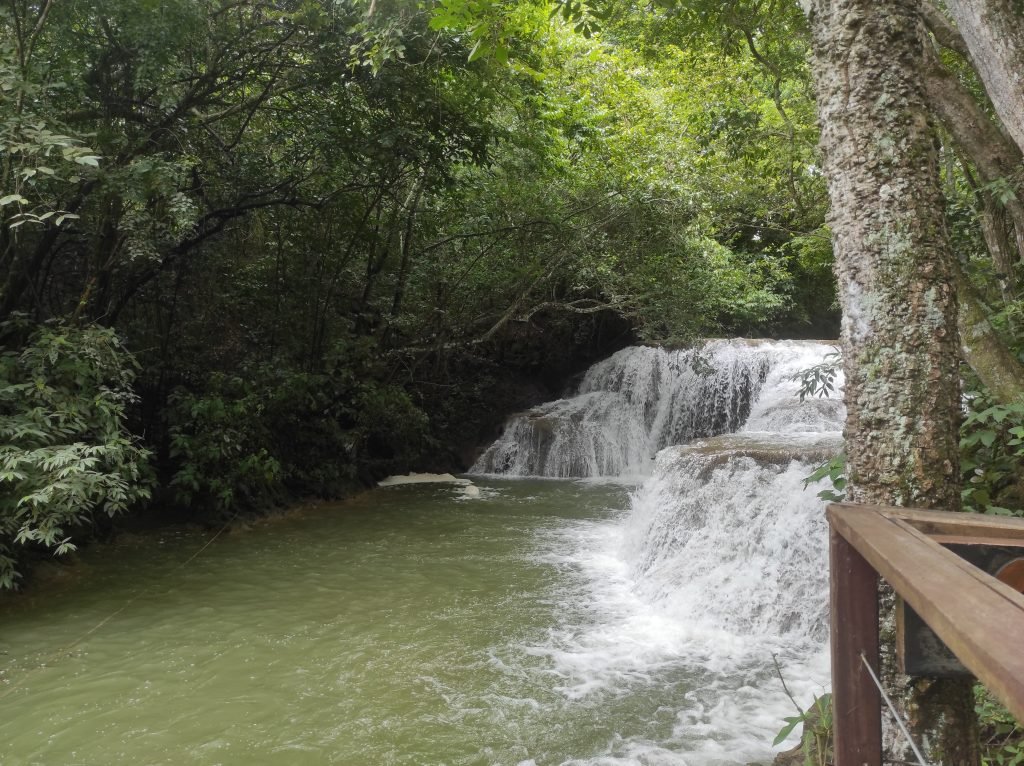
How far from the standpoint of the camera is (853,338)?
7.41 feet

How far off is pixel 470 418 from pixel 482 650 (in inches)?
419

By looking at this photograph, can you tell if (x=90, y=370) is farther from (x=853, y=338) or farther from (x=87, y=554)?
(x=853, y=338)

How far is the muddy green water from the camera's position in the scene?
413 centimetres

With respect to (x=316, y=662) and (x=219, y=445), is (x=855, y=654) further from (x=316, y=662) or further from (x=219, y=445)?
(x=219, y=445)

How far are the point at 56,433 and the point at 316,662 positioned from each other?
2.78 metres

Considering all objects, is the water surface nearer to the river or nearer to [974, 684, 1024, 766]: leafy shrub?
the river

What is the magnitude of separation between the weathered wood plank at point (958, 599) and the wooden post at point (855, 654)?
16 centimetres

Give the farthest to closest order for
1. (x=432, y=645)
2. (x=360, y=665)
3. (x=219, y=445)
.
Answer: (x=219, y=445), (x=432, y=645), (x=360, y=665)

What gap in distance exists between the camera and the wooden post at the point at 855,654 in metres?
1.76

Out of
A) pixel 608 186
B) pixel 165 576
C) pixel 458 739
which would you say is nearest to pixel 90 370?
pixel 165 576

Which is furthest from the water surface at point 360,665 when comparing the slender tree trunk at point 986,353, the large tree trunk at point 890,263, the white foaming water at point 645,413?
the white foaming water at point 645,413

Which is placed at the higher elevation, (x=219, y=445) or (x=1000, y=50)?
(x=1000, y=50)

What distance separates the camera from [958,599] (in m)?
1.09

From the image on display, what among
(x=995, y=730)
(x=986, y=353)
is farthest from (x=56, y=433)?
(x=986, y=353)
